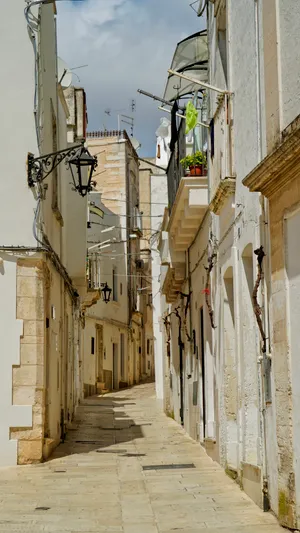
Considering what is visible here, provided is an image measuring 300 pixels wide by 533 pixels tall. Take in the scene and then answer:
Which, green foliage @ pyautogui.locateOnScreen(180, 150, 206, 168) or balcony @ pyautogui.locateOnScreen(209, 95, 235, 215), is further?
green foliage @ pyautogui.locateOnScreen(180, 150, 206, 168)

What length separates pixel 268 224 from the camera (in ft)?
27.0

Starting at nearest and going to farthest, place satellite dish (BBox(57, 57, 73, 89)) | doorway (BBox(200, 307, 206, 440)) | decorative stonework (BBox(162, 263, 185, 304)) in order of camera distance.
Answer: doorway (BBox(200, 307, 206, 440)), decorative stonework (BBox(162, 263, 185, 304)), satellite dish (BBox(57, 57, 73, 89))

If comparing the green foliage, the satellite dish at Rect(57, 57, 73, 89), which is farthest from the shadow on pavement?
the satellite dish at Rect(57, 57, 73, 89)

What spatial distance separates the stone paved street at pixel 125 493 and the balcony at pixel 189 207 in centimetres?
387

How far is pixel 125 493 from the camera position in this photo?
9.72 metres

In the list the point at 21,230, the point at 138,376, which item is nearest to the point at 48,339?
the point at 21,230

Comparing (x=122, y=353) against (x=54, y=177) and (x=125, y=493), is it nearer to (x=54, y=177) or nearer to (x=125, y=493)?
(x=54, y=177)

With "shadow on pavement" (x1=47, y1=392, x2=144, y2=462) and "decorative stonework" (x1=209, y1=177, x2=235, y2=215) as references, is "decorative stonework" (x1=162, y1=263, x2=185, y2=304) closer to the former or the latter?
"shadow on pavement" (x1=47, y1=392, x2=144, y2=462)

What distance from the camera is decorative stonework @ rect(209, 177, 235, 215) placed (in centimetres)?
1036

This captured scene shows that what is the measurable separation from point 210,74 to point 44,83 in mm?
2948

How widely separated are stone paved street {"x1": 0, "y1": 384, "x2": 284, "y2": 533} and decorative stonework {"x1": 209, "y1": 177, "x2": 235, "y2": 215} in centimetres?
354

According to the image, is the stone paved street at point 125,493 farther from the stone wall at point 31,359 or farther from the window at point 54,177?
the window at point 54,177

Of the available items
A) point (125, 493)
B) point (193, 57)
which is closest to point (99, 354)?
point (193, 57)

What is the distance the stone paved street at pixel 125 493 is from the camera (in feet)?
25.7
